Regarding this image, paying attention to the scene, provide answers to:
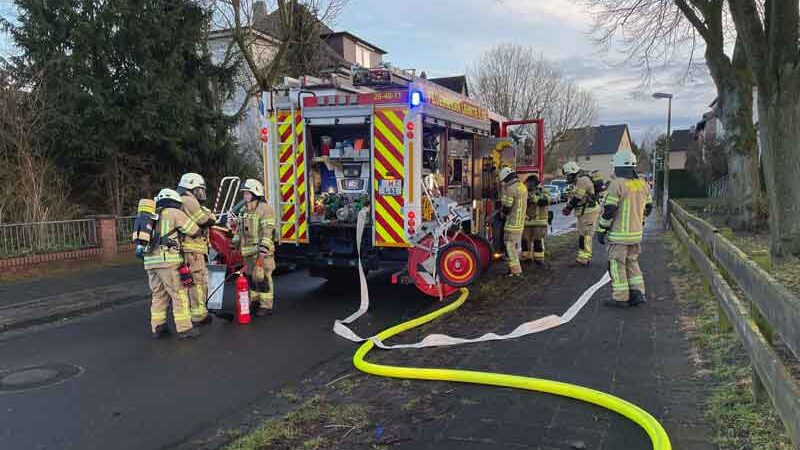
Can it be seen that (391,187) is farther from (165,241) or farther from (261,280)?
(165,241)

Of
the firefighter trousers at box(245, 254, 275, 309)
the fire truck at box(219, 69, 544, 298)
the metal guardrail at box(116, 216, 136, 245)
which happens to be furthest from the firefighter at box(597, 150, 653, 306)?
the metal guardrail at box(116, 216, 136, 245)

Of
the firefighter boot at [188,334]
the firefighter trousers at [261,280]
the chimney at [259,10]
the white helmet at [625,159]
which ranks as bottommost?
the firefighter boot at [188,334]

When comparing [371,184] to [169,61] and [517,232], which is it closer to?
[517,232]

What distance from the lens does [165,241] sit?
5984mm

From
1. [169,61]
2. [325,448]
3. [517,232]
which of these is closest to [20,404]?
[325,448]

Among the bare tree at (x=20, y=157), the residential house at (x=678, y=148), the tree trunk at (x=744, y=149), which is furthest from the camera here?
the residential house at (x=678, y=148)

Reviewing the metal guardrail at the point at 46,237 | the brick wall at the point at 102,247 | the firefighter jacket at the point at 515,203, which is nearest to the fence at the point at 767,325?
the firefighter jacket at the point at 515,203

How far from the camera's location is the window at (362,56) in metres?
33.2

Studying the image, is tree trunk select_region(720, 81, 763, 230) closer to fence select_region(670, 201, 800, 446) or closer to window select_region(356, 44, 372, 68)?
fence select_region(670, 201, 800, 446)

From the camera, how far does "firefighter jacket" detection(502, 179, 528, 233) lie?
8727 mm

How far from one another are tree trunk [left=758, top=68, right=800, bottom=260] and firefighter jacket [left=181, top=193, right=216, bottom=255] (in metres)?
9.46

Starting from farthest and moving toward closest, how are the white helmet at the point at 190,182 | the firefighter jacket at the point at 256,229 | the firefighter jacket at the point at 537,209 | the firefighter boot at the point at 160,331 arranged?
1. the firefighter jacket at the point at 537,209
2. the firefighter jacket at the point at 256,229
3. the white helmet at the point at 190,182
4. the firefighter boot at the point at 160,331

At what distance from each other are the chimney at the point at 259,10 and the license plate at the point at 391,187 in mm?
11296

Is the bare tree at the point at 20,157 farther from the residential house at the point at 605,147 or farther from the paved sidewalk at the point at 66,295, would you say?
the residential house at the point at 605,147
